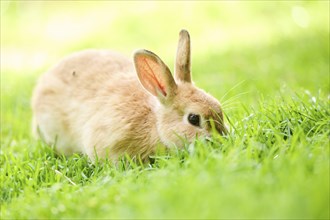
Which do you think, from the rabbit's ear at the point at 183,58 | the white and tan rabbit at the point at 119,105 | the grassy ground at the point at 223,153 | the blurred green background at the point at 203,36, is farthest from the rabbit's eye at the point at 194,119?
the blurred green background at the point at 203,36

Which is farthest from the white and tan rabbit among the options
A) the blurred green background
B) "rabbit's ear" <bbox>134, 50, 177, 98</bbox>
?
the blurred green background

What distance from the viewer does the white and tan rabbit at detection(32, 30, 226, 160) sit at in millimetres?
4355

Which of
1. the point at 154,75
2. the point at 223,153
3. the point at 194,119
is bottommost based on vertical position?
the point at 223,153

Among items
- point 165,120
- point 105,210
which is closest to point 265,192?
point 105,210

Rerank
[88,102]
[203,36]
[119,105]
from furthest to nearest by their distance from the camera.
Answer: [203,36] < [88,102] < [119,105]

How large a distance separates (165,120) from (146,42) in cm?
608

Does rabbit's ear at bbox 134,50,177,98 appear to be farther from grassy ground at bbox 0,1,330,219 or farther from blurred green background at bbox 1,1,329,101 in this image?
blurred green background at bbox 1,1,329,101

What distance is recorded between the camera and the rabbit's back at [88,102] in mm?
4707

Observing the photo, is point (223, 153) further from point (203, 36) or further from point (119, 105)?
point (203, 36)

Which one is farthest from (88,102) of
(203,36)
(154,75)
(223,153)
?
(203,36)

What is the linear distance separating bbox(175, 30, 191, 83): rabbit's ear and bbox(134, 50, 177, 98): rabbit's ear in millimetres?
220

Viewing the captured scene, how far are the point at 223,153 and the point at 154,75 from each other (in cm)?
102

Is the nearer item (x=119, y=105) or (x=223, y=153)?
(x=223, y=153)

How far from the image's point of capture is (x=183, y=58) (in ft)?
15.2
